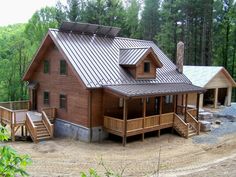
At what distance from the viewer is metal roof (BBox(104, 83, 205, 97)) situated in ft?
55.5

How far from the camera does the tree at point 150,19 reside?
160 feet

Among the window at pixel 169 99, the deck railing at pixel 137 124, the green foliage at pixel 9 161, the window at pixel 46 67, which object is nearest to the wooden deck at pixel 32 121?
the window at pixel 46 67

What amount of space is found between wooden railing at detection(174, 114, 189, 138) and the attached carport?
10072mm

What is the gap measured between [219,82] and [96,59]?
1696 centimetres

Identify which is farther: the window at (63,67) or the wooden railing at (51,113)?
the wooden railing at (51,113)

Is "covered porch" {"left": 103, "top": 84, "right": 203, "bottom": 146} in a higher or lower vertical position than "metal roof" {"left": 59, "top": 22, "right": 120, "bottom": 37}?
lower

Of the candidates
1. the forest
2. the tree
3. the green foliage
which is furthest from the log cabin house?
the tree

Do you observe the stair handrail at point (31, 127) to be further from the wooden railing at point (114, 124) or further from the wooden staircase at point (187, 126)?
the wooden staircase at point (187, 126)

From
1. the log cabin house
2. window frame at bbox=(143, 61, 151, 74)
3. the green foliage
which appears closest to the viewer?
the green foliage

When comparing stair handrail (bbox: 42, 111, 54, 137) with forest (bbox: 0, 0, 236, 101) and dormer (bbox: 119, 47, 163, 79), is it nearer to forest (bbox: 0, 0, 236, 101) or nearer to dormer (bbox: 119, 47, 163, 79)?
dormer (bbox: 119, 47, 163, 79)

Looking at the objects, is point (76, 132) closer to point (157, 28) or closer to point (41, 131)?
point (41, 131)

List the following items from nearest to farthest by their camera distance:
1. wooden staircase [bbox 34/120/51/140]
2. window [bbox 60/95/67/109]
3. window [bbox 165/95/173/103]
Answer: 1. wooden staircase [bbox 34/120/51/140]
2. window [bbox 60/95/67/109]
3. window [bbox 165/95/173/103]

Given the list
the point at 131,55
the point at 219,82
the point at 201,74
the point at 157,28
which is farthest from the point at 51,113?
the point at 157,28

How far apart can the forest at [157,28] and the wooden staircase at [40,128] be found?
2211 centimetres
